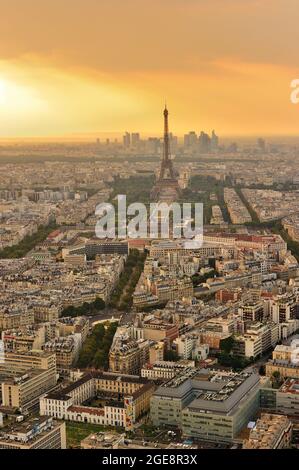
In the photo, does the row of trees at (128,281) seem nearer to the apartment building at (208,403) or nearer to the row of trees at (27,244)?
the row of trees at (27,244)

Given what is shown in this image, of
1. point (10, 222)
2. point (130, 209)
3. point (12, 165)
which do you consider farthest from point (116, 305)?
point (12, 165)

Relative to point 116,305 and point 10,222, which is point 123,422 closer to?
point 116,305

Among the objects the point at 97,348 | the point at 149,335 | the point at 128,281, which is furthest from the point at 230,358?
the point at 128,281

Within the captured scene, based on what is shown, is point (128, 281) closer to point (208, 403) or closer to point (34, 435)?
point (208, 403)

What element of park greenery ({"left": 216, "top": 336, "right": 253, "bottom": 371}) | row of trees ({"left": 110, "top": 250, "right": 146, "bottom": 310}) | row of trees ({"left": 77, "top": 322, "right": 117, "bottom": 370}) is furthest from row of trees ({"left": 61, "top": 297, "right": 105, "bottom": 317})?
park greenery ({"left": 216, "top": 336, "right": 253, "bottom": 371})

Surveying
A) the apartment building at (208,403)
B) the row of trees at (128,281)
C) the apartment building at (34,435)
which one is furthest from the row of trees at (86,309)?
the apartment building at (34,435)

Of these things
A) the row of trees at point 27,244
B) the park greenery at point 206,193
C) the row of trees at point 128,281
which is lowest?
the row of trees at point 128,281
